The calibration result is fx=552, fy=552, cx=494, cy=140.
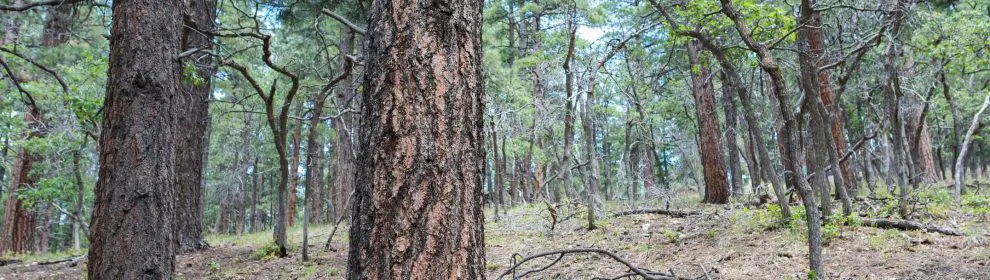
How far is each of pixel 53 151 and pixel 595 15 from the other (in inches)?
527

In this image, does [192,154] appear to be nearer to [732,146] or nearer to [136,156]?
[136,156]

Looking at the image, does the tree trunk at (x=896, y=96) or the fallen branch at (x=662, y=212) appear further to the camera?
the fallen branch at (x=662, y=212)

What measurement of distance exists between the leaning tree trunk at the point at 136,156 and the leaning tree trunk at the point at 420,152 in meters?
2.55

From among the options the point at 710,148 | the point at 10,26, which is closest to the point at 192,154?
the point at 10,26

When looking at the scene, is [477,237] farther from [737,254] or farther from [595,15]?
[595,15]

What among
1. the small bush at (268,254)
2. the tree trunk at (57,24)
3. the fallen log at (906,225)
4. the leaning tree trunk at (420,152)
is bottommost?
the small bush at (268,254)

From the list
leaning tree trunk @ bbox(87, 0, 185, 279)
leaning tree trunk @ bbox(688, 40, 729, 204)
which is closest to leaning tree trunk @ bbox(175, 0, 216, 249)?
leaning tree trunk @ bbox(87, 0, 185, 279)

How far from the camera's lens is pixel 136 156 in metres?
3.61

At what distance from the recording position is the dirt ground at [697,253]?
4.92m

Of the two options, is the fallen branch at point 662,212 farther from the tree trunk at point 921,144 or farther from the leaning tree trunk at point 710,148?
the tree trunk at point 921,144

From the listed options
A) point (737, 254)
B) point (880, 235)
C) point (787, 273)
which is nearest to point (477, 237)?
point (787, 273)

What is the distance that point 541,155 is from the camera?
1936cm

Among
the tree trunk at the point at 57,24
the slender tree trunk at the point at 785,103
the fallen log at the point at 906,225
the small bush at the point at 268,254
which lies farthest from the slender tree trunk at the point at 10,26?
the fallen log at the point at 906,225

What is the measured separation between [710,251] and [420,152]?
519cm
